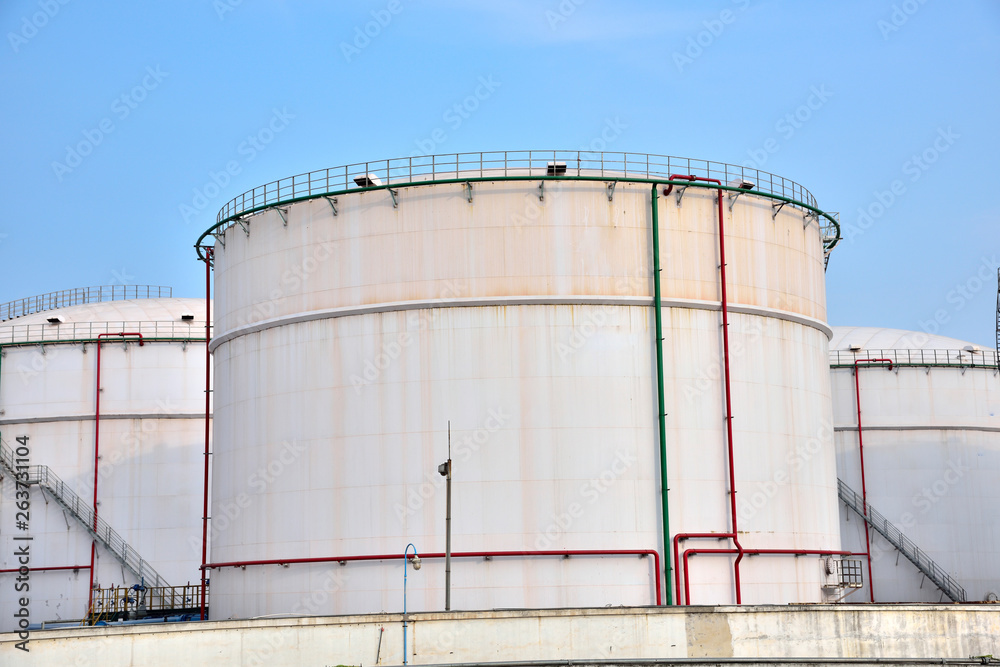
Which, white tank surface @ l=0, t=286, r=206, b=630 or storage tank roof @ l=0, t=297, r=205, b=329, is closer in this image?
white tank surface @ l=0, t=286, r=206, b=630

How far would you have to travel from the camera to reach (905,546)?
48.0 metres

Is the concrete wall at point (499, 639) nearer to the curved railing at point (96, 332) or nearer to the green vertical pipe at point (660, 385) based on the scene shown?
the green vertical pipe at point (660, 385)

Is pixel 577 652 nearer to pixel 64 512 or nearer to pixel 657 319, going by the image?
pixel 657 319

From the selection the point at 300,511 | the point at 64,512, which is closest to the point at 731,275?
the point at 300,511

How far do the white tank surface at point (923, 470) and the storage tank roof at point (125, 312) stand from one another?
88.7 ft

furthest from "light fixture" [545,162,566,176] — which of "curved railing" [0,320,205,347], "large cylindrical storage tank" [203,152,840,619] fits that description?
"curved railing" [0,320,205,347]

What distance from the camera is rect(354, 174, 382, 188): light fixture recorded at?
32.0 m

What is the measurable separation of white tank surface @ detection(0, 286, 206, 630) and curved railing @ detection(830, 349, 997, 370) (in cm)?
2600

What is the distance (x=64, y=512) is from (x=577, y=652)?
25684mm

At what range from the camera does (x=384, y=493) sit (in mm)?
29859

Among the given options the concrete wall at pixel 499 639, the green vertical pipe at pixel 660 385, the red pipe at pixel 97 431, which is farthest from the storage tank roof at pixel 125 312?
the concrete wall at pixel 499 639

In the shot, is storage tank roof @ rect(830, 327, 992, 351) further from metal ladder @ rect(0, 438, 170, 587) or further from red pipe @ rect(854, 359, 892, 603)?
metal ladder @ rect(0, 438, 170, 587)

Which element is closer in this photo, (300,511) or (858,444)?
(300,511)

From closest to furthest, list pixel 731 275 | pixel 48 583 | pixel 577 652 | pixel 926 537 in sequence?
1. pixel 577 652
2. pixel 731 275
3. pixel 48 583
4. pixel 926 537
